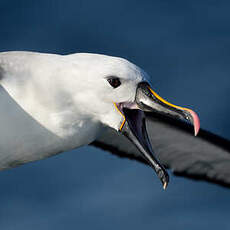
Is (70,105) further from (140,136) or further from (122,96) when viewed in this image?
(140,136)

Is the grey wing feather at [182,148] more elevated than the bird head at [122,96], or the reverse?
the bird head at [122,96]

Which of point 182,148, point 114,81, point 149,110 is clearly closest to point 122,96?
point 114,81

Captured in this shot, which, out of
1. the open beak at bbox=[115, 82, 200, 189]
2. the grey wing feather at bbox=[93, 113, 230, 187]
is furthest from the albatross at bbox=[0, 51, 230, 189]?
the grey wing feather at bbox=[93, 113, 230, 187]

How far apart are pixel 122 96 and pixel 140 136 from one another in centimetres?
49

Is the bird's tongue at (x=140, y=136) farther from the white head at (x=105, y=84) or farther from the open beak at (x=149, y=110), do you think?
the white head at (x=105, y=84)

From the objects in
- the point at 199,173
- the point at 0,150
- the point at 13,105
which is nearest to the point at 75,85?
the point at 13,105

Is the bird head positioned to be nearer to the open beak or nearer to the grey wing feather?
the open beak

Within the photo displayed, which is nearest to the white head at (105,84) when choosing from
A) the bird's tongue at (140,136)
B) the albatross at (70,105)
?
the albatross at (70,105)

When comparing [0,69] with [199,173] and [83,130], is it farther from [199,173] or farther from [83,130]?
[199,173]

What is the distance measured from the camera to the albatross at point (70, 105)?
205 inches

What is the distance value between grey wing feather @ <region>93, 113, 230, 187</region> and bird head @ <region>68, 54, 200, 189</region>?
10.7 feet

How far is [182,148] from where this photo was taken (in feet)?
30.8

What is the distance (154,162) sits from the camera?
5328 millimetres

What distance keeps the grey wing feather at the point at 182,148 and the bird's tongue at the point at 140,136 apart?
3003 millimetres
